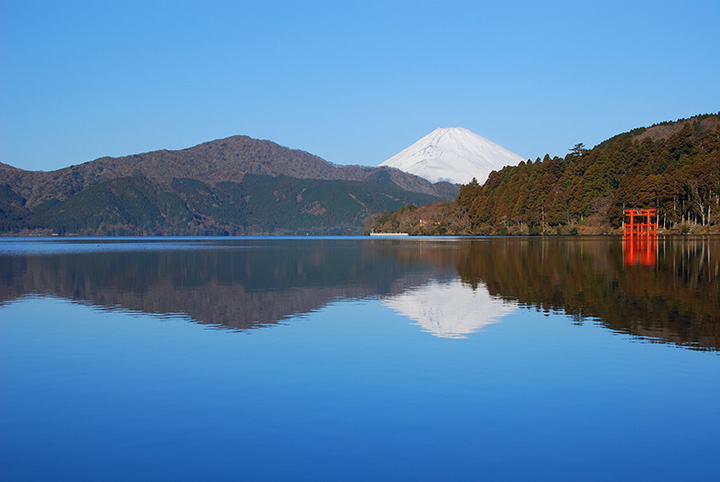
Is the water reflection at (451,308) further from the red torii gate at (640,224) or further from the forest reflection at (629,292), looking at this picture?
the red torii gate at (640,224)

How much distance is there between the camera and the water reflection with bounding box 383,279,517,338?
1719 centimetres

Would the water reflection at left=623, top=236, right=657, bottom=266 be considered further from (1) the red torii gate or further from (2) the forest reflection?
(1) the red torii gate

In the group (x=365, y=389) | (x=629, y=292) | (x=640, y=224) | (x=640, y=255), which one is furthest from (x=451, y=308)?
(x=640, y=224)

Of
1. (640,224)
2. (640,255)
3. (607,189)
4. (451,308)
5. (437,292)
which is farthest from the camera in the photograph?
(607,189)

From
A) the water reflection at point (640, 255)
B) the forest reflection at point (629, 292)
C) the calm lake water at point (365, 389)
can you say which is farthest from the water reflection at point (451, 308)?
the water reflection at point (640, 255)

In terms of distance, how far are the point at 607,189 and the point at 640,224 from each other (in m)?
18.8

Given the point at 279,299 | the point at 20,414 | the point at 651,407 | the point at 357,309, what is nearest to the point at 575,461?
the point at 651,407

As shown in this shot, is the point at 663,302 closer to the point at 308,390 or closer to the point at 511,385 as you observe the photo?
the point at 511,385

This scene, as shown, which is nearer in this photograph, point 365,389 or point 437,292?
point 365,389

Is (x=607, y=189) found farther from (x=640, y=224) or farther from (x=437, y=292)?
(x=437, y=292)

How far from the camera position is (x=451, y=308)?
20.7 meters

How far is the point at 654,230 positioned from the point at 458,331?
100 metres

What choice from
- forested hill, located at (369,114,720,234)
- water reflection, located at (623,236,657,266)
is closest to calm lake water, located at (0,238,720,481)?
water reflection, located at (623,236,657,266)

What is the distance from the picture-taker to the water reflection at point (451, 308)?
56.4ft
